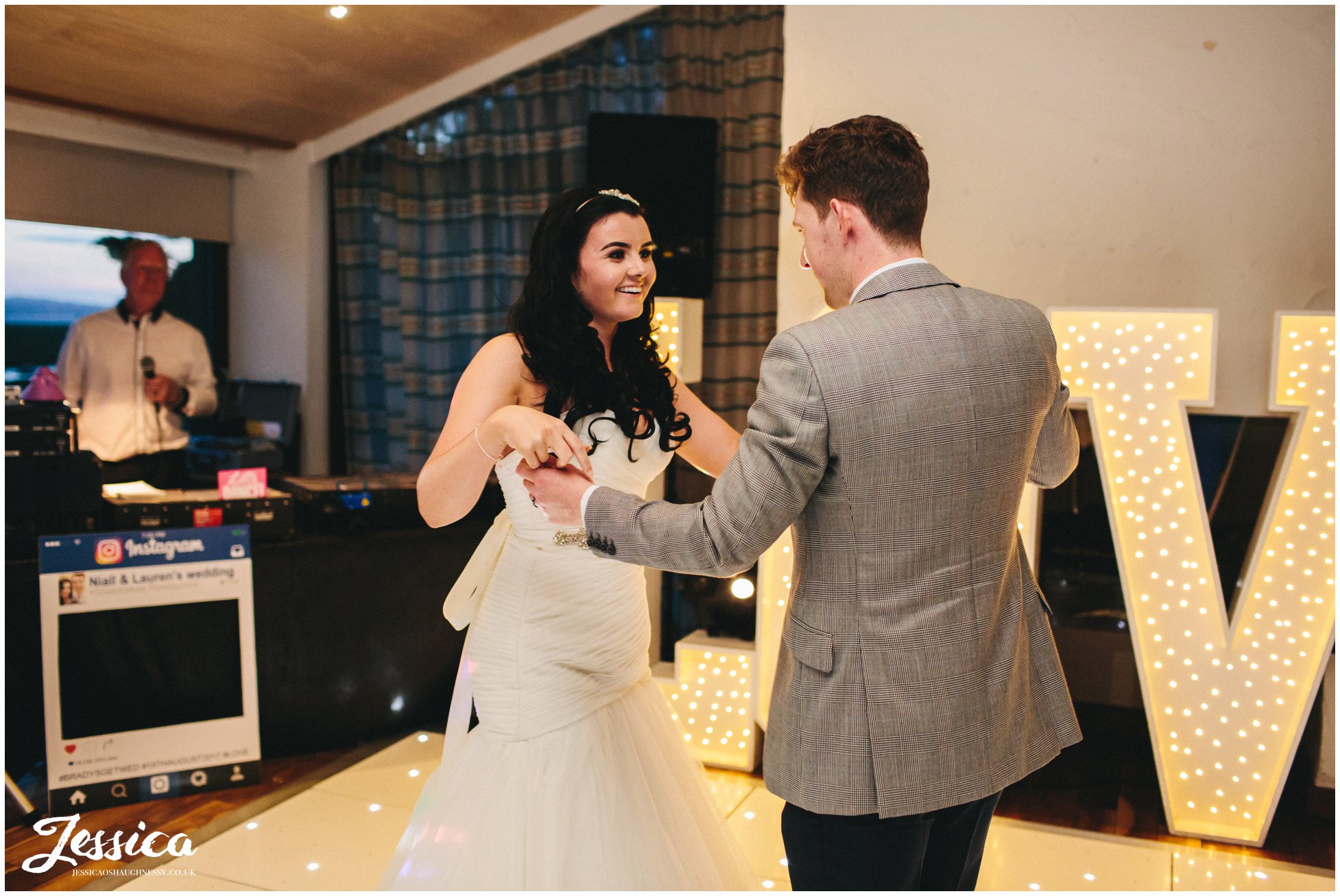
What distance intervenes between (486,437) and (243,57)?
12.5 ft

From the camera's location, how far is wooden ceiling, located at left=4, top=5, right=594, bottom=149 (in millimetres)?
4215

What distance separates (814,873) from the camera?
1.46 m

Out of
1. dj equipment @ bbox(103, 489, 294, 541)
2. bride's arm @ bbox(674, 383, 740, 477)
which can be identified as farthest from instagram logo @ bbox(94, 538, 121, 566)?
bride's arm @ bbox(674, 383, 740, 477)

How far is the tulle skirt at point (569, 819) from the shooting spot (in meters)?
1.81

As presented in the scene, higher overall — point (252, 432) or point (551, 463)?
point (551, 463)

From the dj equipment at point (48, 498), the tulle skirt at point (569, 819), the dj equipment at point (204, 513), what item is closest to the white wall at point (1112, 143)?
the tulle skirt at point (569, 819)

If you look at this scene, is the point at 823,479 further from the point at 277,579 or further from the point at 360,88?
the point at 360,88

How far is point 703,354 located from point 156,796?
2.90 meters

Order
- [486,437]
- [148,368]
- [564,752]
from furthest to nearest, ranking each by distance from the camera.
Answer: [148,368], [564,752], [486,437]

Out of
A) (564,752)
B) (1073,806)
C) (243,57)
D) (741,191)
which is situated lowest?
(1073,806)

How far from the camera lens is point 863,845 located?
1.41m

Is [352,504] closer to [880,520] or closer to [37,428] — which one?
[37,428]

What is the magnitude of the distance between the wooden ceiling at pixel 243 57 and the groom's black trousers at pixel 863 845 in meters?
4.06

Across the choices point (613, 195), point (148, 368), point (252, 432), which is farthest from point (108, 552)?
point (252, 432)
